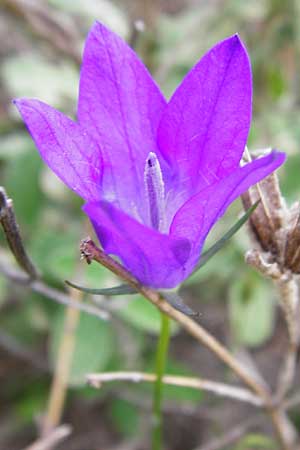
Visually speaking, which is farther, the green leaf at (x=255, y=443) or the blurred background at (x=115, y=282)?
the blurred background at (x=115, y=282)

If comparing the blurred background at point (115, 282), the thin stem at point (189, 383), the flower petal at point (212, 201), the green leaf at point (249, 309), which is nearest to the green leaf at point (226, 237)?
the flower petal at point (212, 201)

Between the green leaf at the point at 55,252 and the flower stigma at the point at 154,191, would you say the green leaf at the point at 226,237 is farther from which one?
the green leaf at the point at 55,252

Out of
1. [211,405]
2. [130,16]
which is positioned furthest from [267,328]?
[130,16]

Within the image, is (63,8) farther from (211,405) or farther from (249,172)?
(249,172)

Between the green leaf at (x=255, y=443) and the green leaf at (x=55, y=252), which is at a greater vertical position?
the green leaf at (x=55, y=252)

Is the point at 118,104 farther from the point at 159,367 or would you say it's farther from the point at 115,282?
the point at 115,282

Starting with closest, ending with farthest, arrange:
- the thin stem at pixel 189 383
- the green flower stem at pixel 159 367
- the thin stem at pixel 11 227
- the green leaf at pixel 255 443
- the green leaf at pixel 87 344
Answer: the thin stem at pixel 11 227 < the green flower stem at pixel 159 367 < the thin stem at pixel 189 383 < the green leaf at pixel 255 443 < the green leaf at pixel 87 344

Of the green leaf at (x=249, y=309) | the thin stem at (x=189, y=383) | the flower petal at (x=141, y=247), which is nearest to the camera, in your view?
the flower petal at (x=141, y=247)

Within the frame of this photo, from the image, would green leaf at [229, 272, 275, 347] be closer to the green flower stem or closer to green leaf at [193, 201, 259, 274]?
the green flower stem
